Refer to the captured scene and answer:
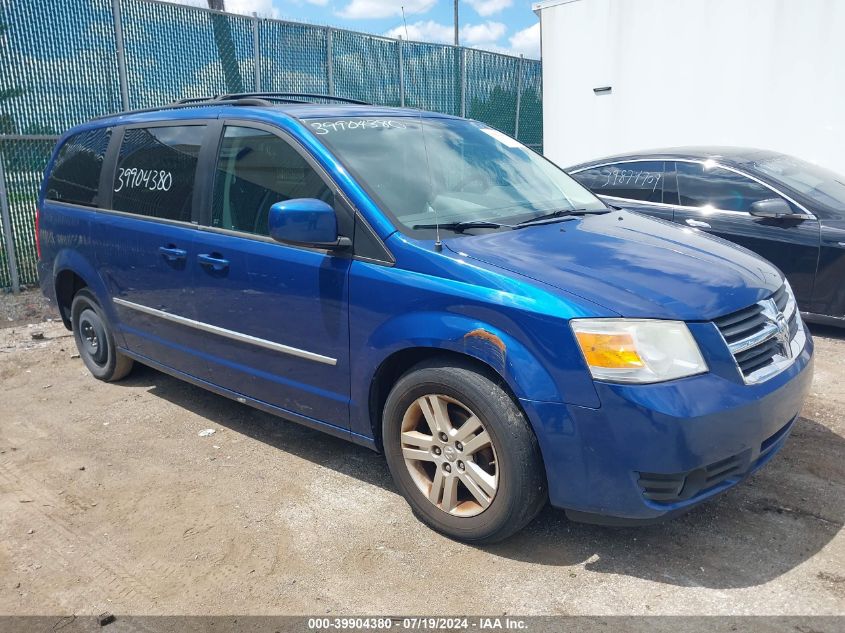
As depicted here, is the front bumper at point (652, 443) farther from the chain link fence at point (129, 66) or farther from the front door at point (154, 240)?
the chain link fence at point (129, 66)

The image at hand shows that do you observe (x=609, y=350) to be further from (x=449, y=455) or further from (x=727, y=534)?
(x=727, y=534)

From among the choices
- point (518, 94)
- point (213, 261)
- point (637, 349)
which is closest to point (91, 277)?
point (213, 261)

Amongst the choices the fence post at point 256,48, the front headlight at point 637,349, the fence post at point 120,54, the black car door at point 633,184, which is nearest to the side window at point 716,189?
the black car door at point 633,184

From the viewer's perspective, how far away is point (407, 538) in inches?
127

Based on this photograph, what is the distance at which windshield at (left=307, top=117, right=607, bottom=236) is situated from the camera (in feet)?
11.3

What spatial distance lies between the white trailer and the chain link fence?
2.95 m

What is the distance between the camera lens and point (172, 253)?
4164mm

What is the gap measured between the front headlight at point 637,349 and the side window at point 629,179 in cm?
388

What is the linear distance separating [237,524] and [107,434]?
1.58m

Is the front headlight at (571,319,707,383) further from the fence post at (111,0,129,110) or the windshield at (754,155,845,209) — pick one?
the fence post at (111,0,129,110)

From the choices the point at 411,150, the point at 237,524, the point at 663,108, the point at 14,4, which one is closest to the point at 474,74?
the point at 663,108

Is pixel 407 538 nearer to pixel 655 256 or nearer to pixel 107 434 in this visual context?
pixel 655 256

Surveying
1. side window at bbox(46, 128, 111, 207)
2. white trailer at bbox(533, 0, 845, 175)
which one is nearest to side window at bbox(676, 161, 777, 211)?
white trailer at bbox(533, 0, 845, 175)

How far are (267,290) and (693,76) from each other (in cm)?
752
